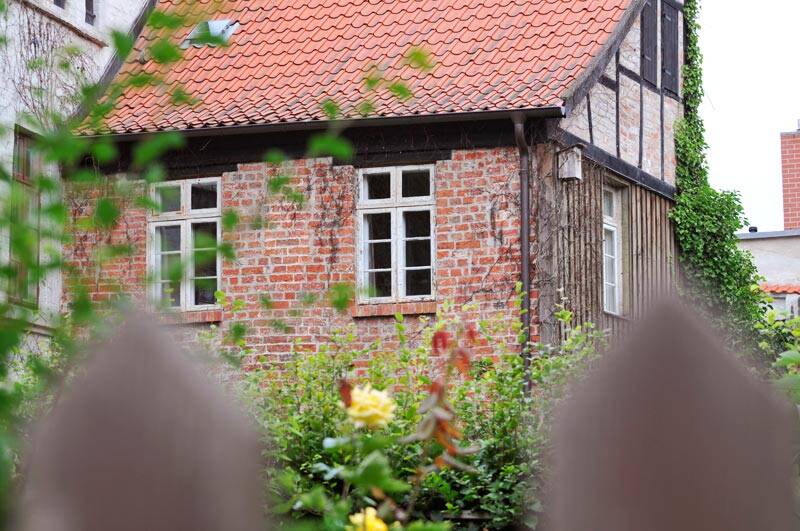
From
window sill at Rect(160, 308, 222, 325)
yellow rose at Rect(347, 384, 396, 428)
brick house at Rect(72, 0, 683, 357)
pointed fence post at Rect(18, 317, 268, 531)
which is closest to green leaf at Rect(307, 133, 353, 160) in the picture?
yellow rose at Rect(347, 384, 396, 428)

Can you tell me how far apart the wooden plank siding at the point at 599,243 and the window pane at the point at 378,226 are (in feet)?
5.40

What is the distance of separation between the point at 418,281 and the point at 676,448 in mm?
12041

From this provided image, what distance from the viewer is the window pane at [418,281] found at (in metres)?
13.2

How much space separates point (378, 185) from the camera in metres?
13.5

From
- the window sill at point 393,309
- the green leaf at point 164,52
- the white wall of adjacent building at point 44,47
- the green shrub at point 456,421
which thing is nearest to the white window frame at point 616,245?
the window sill at point 393,309

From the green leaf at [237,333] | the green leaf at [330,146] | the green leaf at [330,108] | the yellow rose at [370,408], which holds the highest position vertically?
the green leaf at [330,108]

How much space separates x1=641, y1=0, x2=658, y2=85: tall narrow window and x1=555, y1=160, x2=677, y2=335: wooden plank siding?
130cm

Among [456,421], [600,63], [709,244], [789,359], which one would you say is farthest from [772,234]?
[789,359]

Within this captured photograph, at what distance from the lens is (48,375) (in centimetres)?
258

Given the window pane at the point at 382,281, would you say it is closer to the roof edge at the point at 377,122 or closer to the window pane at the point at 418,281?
the window pane at the point at 418,281

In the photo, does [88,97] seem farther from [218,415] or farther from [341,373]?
[341,373]

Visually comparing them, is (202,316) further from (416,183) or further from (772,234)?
(772,234)

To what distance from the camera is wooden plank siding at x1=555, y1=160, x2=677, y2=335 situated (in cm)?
1320

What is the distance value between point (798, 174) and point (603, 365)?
106 ft
